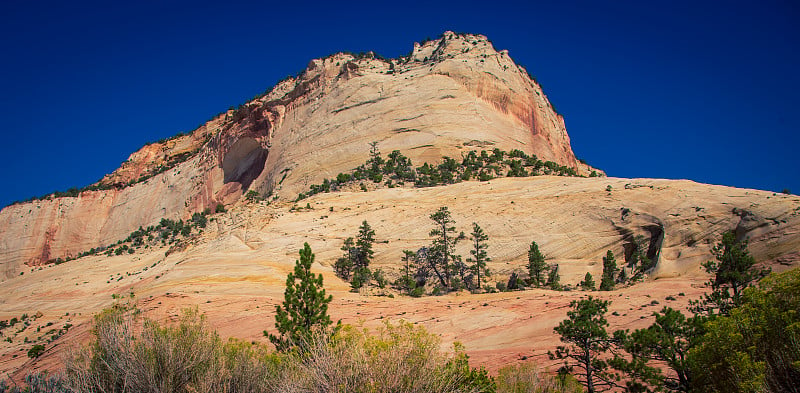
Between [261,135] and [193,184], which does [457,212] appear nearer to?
[261,135]

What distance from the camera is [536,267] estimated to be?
35844mm

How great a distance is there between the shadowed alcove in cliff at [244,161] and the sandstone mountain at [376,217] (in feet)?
1.14

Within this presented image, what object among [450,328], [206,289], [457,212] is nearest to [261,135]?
[457,212]

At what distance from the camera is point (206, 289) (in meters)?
31.6

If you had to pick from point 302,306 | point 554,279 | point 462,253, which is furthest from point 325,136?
point 302,306

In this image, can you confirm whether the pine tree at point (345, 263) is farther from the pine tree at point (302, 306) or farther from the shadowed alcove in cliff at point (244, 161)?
the shadowed alcove in cliff at point (244, 161)

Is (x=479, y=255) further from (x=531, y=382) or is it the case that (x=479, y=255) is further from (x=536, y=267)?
(x=531, y=382)

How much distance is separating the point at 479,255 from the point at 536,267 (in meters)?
4.37

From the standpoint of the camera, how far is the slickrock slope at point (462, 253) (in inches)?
1017

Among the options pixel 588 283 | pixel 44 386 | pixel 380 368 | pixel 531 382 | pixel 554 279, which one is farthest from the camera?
pixel 554 279

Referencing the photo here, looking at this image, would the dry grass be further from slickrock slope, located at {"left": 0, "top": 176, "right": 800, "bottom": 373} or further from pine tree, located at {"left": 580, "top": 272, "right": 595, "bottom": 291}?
pine tree, located at {"left": 580, "top": 272, "right": 595, "bottom": 291}

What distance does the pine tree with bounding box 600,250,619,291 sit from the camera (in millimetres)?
32244

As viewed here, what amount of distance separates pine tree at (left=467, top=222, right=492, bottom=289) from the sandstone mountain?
1.24 metres

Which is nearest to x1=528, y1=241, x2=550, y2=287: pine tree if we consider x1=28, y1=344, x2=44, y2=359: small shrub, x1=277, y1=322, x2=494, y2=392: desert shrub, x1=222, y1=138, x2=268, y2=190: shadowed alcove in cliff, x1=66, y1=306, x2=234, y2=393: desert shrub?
x1=277, y1=322, x2=494, y2=392: desert shrub
